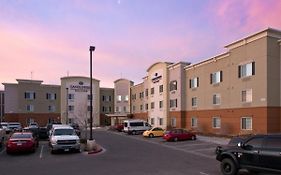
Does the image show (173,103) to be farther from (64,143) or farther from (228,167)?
(228,167)

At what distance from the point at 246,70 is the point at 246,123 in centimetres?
585

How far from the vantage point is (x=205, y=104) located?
49.5 metres

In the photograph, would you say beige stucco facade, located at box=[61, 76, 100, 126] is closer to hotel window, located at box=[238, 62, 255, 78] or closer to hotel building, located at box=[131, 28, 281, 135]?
hotel building, located at box=[131, 28, 281, 135]

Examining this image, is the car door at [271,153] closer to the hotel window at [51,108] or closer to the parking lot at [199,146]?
the parking lot at [199,146]

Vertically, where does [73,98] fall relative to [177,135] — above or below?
above

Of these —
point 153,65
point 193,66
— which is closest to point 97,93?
A: point 153,65

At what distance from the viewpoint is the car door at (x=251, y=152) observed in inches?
558

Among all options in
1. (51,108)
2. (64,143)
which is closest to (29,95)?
(51,108)

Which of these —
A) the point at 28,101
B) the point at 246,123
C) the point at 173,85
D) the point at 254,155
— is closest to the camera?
the point at 254,155

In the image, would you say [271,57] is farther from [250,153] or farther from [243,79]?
[250,153]

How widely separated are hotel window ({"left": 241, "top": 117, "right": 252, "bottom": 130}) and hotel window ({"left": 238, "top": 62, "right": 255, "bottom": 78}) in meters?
4.80

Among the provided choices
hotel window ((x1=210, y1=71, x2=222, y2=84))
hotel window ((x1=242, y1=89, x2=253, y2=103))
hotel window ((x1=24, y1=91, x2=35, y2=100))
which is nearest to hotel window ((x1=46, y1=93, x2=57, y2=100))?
hotel window ((x1=24, y1=91, x2=35, y2=100))

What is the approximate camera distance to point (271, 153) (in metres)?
13.6

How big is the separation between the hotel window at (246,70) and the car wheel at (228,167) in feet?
81.2
